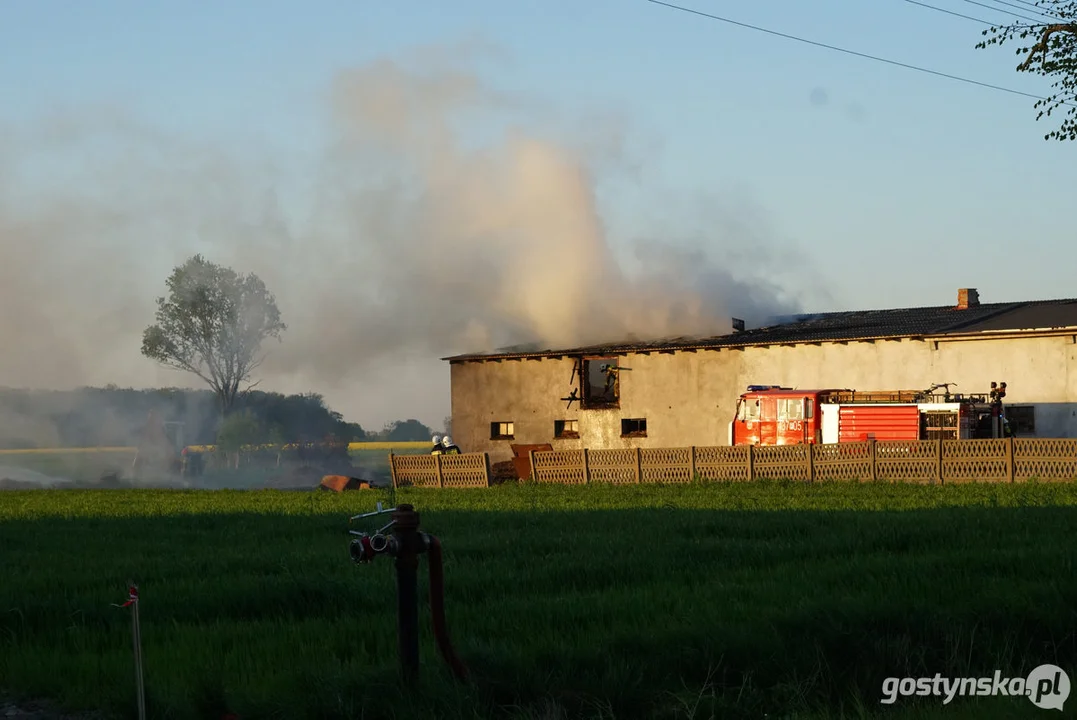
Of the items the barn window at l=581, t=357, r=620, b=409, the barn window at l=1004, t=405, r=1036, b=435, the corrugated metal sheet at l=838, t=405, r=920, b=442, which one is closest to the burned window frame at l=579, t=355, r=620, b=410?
the barn window at l=581, t=357, r=620, b=409

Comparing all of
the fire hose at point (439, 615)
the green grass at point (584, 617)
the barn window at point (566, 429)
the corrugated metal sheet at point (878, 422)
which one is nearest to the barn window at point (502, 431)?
the barn window at point (566, 429)

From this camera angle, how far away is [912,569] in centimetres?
1316

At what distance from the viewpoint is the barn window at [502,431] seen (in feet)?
171

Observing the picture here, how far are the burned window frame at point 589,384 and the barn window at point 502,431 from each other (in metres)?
3.63

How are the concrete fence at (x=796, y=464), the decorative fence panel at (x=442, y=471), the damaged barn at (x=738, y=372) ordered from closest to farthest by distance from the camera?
1. the concrete fence at (x=796, y=464)
2. the decorative fence panel at (x=442, y=471)
3. the damaged barn at (x=738, y=372)

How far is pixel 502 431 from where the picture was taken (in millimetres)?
52625

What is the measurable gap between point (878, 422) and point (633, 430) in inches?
566

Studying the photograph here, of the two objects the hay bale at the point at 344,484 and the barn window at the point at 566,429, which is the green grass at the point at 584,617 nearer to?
the hay bale at the point at 344,484

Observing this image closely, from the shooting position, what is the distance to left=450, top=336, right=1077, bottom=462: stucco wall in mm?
39656

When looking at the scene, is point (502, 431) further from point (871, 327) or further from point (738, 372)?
point (871, 327)

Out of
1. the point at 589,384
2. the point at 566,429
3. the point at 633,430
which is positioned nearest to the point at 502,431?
the point at 566,429

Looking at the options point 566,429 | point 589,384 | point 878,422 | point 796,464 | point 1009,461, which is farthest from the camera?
point 566,429

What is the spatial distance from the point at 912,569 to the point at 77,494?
33.2m

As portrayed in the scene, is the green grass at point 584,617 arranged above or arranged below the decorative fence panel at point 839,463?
below
